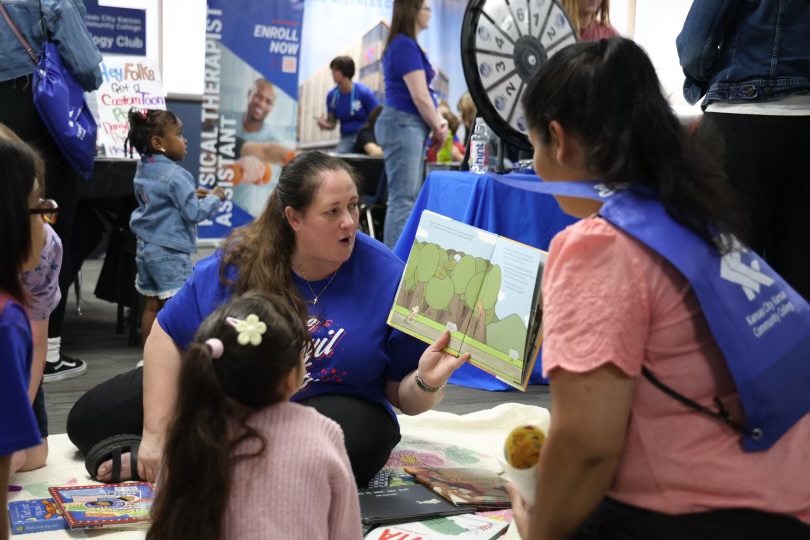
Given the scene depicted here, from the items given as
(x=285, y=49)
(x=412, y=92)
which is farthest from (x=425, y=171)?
(x=285, y=49)

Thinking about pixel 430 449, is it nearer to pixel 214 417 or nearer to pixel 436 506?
pixel 436 506

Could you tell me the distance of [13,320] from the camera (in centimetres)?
146

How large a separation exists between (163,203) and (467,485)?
2.39 metres

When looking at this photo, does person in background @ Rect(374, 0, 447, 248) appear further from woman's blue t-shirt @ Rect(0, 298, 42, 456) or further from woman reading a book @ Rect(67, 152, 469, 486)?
woman's blue t-shirt @ Rect(0, 298, 42, 456)

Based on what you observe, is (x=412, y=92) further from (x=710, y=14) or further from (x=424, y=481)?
(x=424, y=481)

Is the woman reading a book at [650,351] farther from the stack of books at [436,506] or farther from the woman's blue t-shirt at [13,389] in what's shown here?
the stack of books at [436,506]

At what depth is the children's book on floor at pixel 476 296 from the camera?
2.12m

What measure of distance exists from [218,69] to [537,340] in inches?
267

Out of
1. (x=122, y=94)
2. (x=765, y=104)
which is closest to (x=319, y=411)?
(x=765, y=104)

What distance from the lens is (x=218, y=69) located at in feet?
27.3

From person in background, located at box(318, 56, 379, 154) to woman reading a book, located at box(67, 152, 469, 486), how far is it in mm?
5490

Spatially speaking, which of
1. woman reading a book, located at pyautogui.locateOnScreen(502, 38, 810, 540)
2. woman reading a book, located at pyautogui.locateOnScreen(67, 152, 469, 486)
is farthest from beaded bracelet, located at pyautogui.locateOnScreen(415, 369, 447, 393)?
woman reading a book, located at pyautogui.locateOnScreen(502, 38, 810, 540)

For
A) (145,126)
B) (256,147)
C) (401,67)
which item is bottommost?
(256,147)

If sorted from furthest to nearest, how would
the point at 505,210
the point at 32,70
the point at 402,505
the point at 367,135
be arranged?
the point at 367,135, the point at 505,210, the point at 32,70, the point at 402,505
